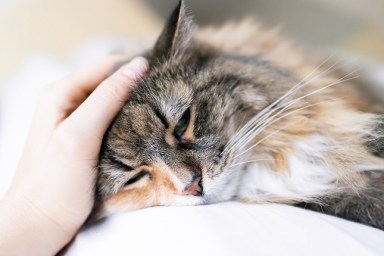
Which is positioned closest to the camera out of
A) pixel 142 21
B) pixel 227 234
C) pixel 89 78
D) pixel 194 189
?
pixel 227 234

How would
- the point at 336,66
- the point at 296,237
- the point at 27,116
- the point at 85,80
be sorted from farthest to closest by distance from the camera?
the point at 27,116
the point at 336,66
the point at 85,80
the point at 296,237

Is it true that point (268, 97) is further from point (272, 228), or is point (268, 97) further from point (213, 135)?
point (272, 228)

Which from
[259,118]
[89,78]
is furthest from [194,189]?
[89,78]

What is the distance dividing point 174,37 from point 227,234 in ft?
1.93

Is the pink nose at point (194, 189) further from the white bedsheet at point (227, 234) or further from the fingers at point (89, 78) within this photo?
the fingers at point (89, 78)

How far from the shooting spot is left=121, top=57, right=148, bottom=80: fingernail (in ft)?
3.89

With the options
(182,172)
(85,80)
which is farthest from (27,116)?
(182,172)

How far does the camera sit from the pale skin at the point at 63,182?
3.66ft

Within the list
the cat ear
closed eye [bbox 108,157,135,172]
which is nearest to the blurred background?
the cat ear

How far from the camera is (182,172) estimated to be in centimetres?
110

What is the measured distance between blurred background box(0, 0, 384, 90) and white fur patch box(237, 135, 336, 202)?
510mm

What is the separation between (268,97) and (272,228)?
0.41 meters

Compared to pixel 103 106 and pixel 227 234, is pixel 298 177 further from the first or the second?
pixel 103 106

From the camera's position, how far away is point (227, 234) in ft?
3.17
